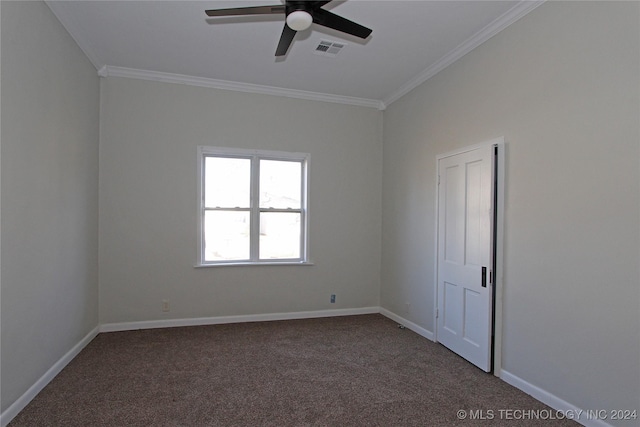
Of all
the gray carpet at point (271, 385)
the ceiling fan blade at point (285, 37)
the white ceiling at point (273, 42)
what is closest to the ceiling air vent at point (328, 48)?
the white ceiling at point (273, 42)

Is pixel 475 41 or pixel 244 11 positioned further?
pixel 475 41

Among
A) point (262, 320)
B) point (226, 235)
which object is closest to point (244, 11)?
point (226, 235)

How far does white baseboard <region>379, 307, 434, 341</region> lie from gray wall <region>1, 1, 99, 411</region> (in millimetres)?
3607

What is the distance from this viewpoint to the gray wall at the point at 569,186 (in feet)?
7.01

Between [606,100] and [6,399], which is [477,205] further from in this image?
[6,399]

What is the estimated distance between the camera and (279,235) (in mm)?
4793

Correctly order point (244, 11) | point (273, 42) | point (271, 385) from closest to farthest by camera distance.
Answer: point (244, 11), point (271, 385), point (273, 42)

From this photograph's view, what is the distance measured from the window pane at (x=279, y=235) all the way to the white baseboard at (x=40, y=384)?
7.12 feet

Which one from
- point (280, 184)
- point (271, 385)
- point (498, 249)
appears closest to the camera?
point (271, 385)

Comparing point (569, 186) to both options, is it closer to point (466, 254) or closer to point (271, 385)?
point (466, 254)

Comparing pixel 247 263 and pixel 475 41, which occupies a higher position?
pixel 475 41

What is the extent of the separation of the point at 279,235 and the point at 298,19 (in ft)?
10.1

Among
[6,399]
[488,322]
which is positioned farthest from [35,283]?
[488,322]

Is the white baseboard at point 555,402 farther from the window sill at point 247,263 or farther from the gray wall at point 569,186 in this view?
the window sill at point 247,263
